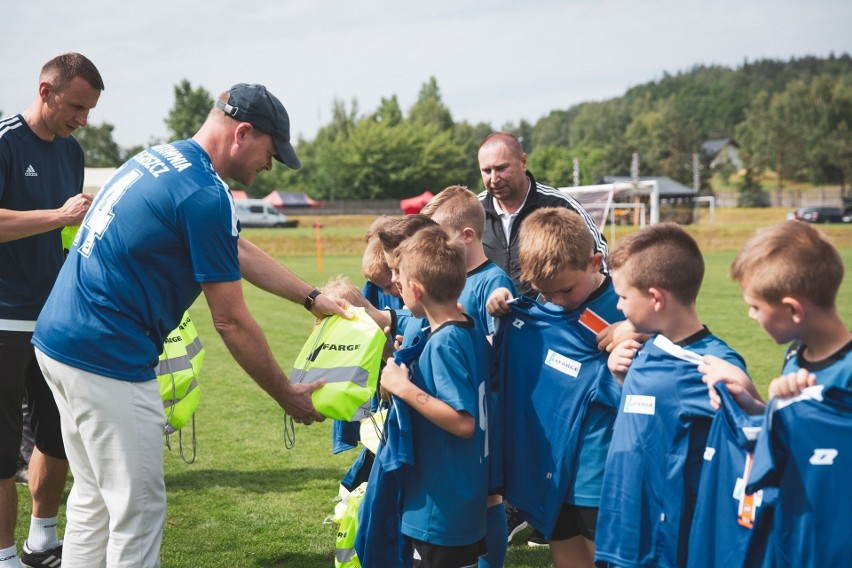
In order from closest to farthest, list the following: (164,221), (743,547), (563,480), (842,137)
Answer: (743,547)
(164,221)
(563,480)
(842,137)

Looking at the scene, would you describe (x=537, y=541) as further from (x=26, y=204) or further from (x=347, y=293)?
(x=26, y=204)

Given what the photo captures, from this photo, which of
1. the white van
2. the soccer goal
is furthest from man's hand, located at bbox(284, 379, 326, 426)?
the white van

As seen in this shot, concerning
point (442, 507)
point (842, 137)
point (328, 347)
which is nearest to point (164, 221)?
point (328, 347)

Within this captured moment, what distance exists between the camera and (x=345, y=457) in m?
7.35

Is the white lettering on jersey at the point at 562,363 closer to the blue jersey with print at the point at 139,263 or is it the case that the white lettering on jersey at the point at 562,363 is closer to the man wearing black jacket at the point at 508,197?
the blue jersey with print at the point at 139,263

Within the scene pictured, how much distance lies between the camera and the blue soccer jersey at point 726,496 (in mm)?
2617

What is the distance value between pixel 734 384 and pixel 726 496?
40 cm

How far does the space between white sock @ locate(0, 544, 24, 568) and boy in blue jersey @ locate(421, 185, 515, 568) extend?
2.79 meters

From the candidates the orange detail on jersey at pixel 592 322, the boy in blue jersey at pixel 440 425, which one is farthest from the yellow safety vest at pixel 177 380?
the orange detail on jersey at pixel 592 322

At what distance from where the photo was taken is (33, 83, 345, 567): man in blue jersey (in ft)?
10.8

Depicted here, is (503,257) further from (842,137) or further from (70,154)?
(842,137)

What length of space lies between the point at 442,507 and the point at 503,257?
282 cm

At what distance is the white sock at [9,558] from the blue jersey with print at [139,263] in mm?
1939

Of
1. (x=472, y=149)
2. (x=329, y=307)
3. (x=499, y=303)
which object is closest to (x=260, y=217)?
(x=472, y=149)
